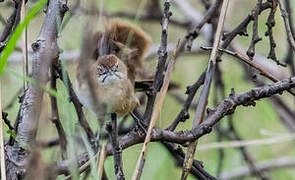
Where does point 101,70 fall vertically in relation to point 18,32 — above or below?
below

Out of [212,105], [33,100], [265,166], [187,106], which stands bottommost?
[265,166]

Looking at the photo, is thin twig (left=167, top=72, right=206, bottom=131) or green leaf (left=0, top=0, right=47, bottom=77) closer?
green leaf (left=0, top=0, right=47, bottom=77)

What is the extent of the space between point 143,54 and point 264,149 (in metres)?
1.04

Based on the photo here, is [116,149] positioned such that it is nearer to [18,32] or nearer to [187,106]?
[18,32]

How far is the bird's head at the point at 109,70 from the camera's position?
4.58 feet

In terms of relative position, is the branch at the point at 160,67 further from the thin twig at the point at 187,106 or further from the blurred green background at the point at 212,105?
the blurred green background at the point at 212,105

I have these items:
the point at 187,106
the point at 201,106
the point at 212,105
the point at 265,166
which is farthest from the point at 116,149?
the point at 212,105

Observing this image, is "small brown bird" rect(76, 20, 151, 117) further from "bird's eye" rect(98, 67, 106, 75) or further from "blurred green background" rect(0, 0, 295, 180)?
"blurred green background" rect(0, 0, 295, 180)

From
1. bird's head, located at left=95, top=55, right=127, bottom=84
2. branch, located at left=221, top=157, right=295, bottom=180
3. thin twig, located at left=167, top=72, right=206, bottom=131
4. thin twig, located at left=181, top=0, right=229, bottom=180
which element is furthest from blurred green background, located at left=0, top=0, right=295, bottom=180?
thin twig, located at left=181, top=0, right=229, bottom=180

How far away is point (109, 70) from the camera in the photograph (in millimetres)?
1393

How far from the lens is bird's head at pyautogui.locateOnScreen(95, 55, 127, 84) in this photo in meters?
1.40

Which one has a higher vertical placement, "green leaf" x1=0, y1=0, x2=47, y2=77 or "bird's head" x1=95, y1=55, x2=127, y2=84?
"green leaf" x1=0, y1=0, x2=47, y2=77

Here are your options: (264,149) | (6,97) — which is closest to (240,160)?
(264,149)

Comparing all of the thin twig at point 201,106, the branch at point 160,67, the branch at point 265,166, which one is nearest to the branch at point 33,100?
the branch at point 160,67
